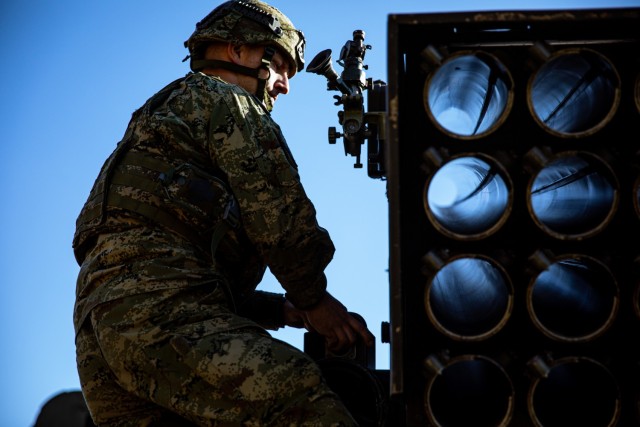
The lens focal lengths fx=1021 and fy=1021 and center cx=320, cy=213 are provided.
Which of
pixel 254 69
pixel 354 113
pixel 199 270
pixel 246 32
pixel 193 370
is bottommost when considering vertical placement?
pixel 193 370

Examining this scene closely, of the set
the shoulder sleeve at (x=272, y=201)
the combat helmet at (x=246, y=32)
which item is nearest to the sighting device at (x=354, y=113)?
the combat helmet at (x=246, y=32)

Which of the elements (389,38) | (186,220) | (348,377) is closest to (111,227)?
Answer: (186,220)

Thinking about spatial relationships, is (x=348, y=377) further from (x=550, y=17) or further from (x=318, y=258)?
(x=550, y=17)

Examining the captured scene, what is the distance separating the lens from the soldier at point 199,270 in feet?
12.6

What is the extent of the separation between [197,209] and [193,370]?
74 cm

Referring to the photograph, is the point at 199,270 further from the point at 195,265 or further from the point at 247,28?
the point at 247,28

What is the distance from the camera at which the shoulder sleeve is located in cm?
434

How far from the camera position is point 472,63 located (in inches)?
137

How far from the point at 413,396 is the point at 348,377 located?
984 mm

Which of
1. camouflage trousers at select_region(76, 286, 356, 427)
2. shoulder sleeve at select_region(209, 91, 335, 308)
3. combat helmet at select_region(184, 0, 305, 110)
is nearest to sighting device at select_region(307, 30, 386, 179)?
combat helmet at select_region(184, 0, 305, 110)

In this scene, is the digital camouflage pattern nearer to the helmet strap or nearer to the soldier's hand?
the soldier's hand

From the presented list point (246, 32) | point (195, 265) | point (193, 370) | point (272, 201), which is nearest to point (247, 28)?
point (246, 32)

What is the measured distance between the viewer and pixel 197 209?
4.33 metres

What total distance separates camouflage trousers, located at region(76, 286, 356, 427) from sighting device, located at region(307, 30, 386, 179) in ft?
6.12
